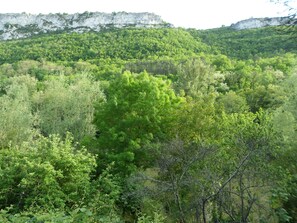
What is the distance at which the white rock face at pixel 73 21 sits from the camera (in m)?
119

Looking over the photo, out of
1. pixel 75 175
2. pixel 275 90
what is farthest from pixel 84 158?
pixel 275 90

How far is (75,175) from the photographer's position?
1291cm

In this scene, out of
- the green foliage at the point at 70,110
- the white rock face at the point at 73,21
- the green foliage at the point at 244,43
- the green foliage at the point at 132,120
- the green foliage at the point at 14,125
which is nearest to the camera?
the green foliage at the point at 132,120

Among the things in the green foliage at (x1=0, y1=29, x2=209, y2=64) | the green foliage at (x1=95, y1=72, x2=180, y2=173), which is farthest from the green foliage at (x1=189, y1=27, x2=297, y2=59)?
the green foliage at (x1=95, y1=72, x2=180, y2=173)

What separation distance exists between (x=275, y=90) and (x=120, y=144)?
2438 cm

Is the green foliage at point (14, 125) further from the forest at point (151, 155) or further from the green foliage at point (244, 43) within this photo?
the green foliage at point (244, 43)

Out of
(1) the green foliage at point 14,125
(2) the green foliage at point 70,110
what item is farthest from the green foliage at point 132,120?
(2) the green foliage at point 70,110

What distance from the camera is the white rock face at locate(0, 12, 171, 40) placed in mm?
118662

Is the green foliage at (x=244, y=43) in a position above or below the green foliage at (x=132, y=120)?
below

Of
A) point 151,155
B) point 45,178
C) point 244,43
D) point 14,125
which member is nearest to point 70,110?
point 14,125

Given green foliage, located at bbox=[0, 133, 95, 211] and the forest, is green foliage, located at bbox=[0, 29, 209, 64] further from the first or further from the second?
green foliage, located at bbox=[0, 133, 95, 211]

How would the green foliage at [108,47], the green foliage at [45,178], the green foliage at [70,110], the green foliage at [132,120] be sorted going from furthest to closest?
the green foliage at [108,47], the green foliage at [70,110], the green foliage at [132,120], the green foliage at [45,178]

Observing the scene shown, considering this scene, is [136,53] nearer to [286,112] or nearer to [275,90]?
[275,90]

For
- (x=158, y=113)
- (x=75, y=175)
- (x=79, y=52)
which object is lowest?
(x=79, y=52)
